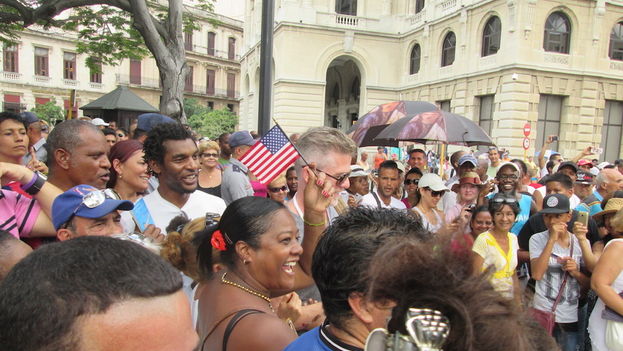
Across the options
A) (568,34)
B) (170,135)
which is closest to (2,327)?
(170,135)

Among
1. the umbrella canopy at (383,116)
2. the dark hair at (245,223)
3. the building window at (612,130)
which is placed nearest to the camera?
the dark hair at (245,223)

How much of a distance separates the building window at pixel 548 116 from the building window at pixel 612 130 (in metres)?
2.58

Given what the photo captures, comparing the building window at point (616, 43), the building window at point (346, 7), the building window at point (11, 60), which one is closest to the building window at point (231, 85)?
the building window at point (11, 60)

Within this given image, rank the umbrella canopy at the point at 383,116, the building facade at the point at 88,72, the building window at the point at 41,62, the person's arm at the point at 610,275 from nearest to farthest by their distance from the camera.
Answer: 1. the person's arm at the point at 610,275
2. the umbrella canopy at the point at 383,116
3. the building facade at the point at 88,72
4. the building window at the point at 41,62

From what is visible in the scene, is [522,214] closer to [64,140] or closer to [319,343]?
[319,343]

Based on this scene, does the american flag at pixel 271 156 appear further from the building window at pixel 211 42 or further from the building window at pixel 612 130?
the building window at pixel 211 42

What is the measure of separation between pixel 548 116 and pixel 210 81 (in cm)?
4081

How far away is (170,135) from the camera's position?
3373 mm

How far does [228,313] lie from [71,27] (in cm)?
1237

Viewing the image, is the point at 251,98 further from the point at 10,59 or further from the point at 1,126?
the point at 1,126

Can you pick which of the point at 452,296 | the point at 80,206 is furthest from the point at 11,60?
the point at 452,296

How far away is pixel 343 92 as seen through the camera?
120ft

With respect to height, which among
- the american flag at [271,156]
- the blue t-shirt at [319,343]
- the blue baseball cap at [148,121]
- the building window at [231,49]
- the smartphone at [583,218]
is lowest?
the blue t-shirt at [319,343]

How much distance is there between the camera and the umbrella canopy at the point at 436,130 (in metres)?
6.44
